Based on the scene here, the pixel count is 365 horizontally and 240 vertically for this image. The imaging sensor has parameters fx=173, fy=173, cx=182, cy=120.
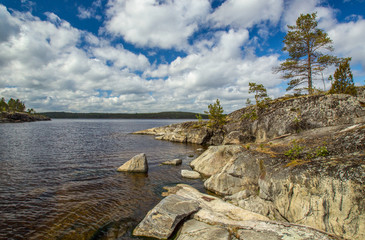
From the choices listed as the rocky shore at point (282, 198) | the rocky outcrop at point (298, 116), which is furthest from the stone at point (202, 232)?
the rocky outcrop at point (298, 116)

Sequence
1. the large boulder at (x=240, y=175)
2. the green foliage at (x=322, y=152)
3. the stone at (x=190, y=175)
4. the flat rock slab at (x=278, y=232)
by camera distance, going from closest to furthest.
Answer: the flat rock slab at (x=278, y=232) → the green foliage at (x=322, y=152) → the large boulder at (x=240, y=175) → the stone at (x=190, y=175)

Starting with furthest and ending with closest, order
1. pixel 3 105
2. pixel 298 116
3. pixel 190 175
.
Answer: pixel 3 105
pixel 298 116
pixel 190 175

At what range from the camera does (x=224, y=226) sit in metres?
8.34

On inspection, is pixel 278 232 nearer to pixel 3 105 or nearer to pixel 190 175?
pixel 190 175

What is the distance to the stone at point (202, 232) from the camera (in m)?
7.60

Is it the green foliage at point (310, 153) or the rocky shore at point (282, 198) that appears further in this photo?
the green foliage at point (310, 153)

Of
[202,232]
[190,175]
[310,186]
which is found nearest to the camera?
[202,232]

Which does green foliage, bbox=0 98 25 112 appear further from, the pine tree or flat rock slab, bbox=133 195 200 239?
flat rock slab, bbox=133 195 200 239

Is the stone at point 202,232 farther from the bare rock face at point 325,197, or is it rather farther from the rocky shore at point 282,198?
the bare rock face at point 325,197

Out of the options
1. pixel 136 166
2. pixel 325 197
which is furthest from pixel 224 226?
pixel 136 166

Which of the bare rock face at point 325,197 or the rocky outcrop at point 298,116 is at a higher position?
the rocky outcrop at point 298,116

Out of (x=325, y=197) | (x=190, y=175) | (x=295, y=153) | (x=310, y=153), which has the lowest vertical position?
(x=190, y=175)

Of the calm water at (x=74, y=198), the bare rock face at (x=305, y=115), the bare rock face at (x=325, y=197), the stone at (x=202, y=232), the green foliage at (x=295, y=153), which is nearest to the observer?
the bare rock face at (x=325, y=197)

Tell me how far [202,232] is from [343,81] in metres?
29.1
